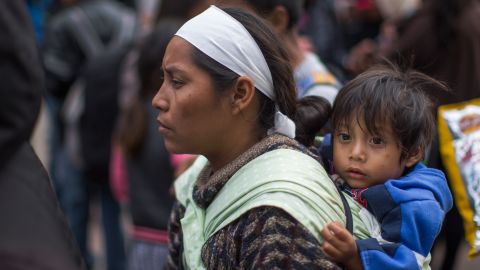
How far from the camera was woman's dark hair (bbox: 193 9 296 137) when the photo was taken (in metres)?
2.17

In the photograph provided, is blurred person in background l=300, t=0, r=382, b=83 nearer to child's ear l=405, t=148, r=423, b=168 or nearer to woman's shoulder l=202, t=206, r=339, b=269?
child's ear l=405, t=148, r=423, b=168

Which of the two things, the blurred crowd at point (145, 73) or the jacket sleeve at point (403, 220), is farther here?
the blurred crowd at point (145, 73)

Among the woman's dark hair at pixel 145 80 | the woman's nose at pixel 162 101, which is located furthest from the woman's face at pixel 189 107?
the woman's dark hair at pixel 145 80

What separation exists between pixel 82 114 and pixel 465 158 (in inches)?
116

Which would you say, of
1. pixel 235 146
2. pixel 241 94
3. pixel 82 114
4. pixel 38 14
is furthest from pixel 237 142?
pixel 38 14

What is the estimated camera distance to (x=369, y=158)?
216 cm

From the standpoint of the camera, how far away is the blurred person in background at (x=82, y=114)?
5.01 m

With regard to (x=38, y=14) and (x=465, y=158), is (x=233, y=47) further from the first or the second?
(x=38, y=14)

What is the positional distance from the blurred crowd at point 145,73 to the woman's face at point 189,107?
386mm

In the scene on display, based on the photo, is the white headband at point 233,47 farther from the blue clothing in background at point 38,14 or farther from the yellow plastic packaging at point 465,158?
the blue clothing in background at point 38,14

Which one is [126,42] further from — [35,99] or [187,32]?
[35,99]

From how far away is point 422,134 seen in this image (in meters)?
2.20

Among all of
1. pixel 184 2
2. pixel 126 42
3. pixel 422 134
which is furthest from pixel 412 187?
pixel 126 42

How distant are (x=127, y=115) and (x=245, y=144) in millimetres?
1981
